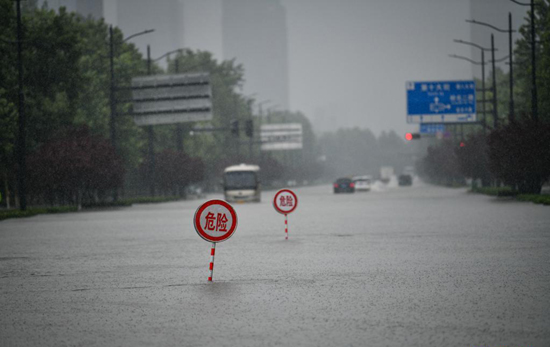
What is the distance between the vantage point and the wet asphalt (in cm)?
800

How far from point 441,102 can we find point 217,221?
44.1 metres

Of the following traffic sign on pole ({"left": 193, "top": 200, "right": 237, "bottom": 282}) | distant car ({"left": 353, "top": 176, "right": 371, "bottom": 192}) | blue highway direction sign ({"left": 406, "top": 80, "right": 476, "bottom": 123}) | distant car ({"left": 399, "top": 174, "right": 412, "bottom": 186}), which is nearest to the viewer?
traffic sign on pole ({"left": 193, "top": 200, "right": 237, "bottom": 282})

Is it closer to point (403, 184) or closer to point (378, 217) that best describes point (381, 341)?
point (378, 217)

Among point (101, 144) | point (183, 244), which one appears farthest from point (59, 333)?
point (101, 144)

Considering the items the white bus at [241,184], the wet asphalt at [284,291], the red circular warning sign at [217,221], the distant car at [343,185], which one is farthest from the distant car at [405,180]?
the red circular warning sign at [217,221]

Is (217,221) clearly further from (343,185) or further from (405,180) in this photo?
(405,180)

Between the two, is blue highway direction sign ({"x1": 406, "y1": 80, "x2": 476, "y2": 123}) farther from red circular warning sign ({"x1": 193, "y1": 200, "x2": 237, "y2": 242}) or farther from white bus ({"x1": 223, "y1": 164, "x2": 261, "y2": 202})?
red circular warning sign ({"x1": 193, "y1": 200, "x2": 237, "y2": 242})

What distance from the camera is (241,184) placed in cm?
5441

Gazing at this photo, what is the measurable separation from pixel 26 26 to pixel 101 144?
9.31m

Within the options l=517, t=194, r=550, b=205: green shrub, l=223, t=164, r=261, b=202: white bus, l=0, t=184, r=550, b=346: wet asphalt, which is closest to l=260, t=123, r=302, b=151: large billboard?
l=223, t=164, r=261, b=202: white bus

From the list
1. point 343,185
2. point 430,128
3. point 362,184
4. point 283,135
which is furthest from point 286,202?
point 283,135

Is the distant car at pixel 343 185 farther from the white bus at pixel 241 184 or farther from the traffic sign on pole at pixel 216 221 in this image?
the traffic sign on pole at pixel 216 221

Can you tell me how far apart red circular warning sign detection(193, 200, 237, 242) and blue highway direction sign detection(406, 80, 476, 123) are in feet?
142

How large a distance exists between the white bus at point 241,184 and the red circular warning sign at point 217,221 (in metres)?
41.0
